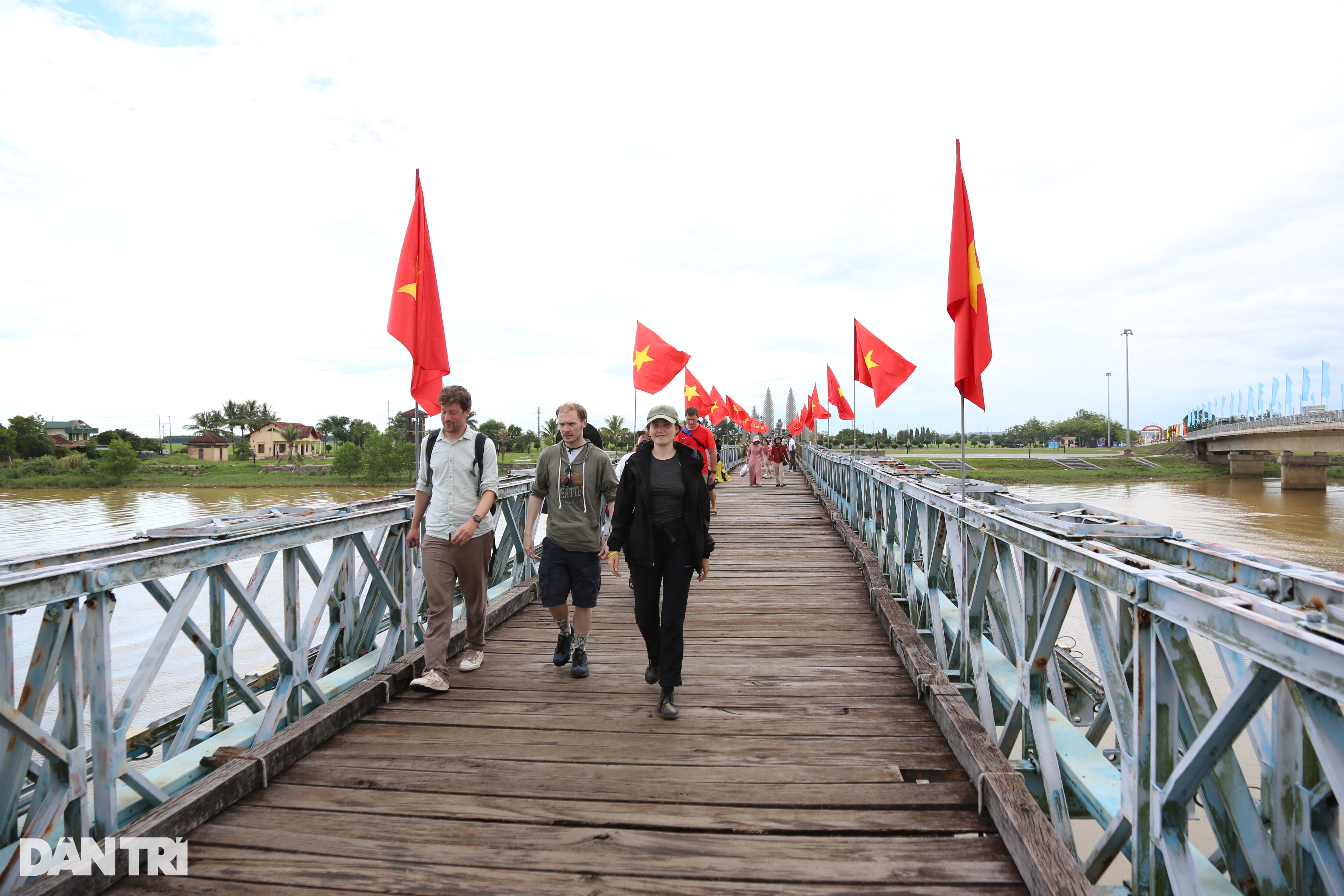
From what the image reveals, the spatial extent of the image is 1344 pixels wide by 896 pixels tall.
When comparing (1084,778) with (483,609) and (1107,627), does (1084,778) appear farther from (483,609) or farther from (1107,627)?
(483,609)

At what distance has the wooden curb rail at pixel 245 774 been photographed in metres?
2.27

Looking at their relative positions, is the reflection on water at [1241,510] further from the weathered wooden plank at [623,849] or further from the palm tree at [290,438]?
the palm tree at [290,438]

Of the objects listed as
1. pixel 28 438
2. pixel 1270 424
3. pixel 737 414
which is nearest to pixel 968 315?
pixel 737 414

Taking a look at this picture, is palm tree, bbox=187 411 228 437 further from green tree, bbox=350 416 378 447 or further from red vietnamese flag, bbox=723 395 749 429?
red vietnamese flag, bbox=723 395 749 429

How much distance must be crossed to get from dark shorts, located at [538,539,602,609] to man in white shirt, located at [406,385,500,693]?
395 millimetres

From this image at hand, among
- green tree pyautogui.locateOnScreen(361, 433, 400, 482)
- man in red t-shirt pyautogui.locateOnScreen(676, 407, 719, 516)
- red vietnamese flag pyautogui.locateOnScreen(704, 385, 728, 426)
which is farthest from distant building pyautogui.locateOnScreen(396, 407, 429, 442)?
man in red t-shirt pyautogui.locateOnScreen(676, 407, 719, 516)

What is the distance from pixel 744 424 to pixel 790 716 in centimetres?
3111

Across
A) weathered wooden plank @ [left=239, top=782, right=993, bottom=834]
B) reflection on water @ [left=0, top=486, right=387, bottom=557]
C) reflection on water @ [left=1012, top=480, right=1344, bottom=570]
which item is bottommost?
reflection on water @ [left=0, top=486, right=387, bottom=557]

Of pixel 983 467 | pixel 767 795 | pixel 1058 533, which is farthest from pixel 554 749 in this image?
pixel 983 467

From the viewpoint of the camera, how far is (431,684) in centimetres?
405

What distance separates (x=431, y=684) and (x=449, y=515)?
103 cm

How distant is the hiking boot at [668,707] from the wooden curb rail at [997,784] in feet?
4.66

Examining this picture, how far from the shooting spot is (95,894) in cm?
228

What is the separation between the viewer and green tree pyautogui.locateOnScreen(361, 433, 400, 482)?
53094 millimetres
